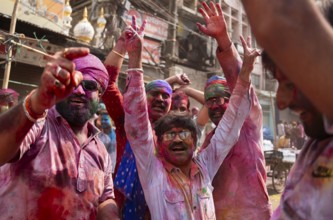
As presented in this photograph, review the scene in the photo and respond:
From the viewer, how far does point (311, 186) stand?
0.91 metres

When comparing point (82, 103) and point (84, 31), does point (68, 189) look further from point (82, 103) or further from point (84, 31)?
point (84, 31)

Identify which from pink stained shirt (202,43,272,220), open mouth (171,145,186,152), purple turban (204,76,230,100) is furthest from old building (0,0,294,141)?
open mouth (171,145,186,152)

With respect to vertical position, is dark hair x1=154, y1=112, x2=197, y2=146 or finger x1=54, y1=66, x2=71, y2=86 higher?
finger x1=54, y1=66, x2=71, y2=86

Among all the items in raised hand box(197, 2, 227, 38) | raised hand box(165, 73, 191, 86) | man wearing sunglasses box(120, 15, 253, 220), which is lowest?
man wearing sunglasses box(120, 15, 253, 220)

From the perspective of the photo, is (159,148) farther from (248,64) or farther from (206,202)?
(248,64)

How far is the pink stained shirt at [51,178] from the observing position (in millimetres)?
1697

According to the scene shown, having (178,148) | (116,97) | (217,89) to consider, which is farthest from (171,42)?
(178,148)

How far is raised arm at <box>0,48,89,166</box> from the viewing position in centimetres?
118

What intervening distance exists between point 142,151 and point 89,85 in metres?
0.54

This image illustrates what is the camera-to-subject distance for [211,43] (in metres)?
20.5

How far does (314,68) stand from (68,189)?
1.49 m

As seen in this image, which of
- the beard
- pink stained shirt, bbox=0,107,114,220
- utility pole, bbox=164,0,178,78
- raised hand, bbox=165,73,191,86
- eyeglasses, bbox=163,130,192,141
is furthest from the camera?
utility pole, bbox=164,0,178,78

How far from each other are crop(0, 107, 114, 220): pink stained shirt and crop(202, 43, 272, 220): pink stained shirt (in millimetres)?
1020

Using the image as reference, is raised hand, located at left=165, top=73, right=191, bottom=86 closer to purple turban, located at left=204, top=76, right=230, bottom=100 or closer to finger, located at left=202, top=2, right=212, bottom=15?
purple turban, located at left=204, top=76, right=230, bottom=100
